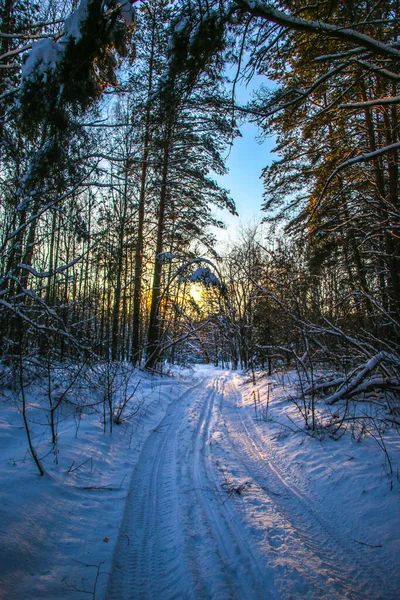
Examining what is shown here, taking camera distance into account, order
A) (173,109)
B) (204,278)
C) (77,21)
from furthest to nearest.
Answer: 1. (204,278)
2. (173,109)
3. (77,21)

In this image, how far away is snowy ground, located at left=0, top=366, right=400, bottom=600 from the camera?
177 centimetres

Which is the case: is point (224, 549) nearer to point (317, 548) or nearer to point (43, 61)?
point (317, 548)

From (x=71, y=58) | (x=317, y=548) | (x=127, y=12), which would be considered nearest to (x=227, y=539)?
(x=317, y=548)

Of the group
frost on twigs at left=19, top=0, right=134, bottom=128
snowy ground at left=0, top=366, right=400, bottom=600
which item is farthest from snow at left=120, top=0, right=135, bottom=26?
snowy ground at left=0, top=366, right=400, bottom=600

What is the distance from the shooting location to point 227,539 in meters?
2.17

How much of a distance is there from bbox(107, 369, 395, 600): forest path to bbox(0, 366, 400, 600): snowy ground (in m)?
0.01

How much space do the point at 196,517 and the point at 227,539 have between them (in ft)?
1.24

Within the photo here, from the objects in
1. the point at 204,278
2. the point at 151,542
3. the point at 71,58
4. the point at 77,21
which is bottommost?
the point at 151,542

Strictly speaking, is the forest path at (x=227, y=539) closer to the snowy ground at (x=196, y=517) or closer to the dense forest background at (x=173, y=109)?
the snowy ground at (x=196, y=517)

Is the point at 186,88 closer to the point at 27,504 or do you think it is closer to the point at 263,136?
the point at 263,136

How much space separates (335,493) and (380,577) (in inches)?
41.8

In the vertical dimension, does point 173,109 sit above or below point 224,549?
above

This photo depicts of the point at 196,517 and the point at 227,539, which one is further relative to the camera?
the point at 196,517

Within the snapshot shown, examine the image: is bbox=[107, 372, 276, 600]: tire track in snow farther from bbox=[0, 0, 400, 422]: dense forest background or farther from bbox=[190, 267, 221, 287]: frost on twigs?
bbox=[190, 267, 221, 287]: frost on twigs
